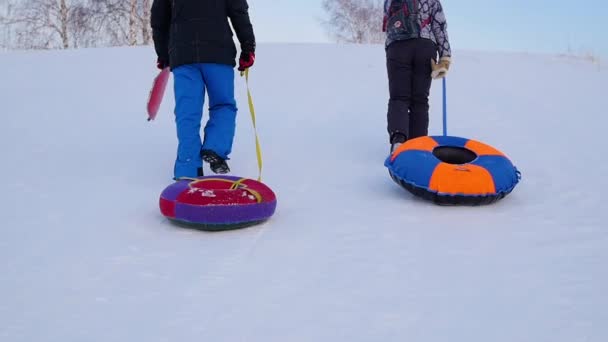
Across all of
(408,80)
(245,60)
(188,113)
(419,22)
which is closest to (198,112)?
(188,113)

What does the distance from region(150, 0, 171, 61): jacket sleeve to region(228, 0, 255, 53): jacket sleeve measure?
0.40m

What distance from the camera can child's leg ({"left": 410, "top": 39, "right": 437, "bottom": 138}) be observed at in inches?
149

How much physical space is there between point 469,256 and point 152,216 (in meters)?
1.49

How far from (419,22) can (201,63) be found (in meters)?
1.54

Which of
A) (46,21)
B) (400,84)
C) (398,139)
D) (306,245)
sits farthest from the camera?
(46,21)

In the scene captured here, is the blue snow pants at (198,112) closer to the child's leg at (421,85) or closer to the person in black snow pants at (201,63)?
the person in black snow pants at (201,63)

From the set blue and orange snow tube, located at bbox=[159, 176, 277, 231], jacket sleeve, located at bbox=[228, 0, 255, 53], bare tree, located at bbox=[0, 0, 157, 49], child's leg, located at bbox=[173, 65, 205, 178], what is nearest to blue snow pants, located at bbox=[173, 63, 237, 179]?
child's leg, located at bbox=[173, 65, 205, 178]

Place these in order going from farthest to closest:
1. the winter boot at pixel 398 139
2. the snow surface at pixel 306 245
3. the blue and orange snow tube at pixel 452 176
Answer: the winter boot at pixel 398 139, the blue and orange snow tube at pixel 452 176, the snow surface at pixel 306 245

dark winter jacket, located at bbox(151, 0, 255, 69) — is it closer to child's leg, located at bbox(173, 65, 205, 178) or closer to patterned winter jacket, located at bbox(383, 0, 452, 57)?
child's leg, located at bbox(173, 65, 205, 178)

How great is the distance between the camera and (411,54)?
3807 mm

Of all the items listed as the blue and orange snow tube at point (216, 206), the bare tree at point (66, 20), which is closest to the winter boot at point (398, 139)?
the blue and orange snow tube at point (216, 206)

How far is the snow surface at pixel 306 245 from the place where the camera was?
156cm

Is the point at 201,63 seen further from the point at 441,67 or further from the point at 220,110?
the point at 441,67

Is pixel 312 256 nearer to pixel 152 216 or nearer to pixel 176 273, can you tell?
pixel 176 273
